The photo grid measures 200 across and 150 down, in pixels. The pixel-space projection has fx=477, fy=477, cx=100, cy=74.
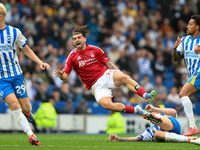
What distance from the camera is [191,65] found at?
32.5 ft

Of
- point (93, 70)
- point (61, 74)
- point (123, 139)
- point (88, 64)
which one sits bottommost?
point (123, 139)

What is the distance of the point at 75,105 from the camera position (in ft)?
54.3

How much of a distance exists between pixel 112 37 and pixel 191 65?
10.3 meters

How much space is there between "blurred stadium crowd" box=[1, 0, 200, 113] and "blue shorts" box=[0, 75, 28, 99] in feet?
25.5

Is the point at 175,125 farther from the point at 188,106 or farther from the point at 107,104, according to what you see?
the point at 107,104

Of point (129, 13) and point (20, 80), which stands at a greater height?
point (129, 13)

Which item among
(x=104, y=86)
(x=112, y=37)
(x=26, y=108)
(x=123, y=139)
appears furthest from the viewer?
(x=112, y=37)

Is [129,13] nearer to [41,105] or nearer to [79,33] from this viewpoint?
[41,105]

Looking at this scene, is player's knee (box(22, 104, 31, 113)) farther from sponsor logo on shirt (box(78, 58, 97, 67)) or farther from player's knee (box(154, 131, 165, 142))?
player's knee (box(154, 131, 165, 142))

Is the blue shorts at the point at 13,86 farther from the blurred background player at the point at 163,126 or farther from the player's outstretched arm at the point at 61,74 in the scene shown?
the blurred background player at the point at 163,126

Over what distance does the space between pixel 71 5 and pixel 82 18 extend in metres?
1.03

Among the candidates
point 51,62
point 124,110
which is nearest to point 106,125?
point 51,62

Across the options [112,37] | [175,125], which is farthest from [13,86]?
[112,37]

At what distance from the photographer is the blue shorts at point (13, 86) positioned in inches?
324
